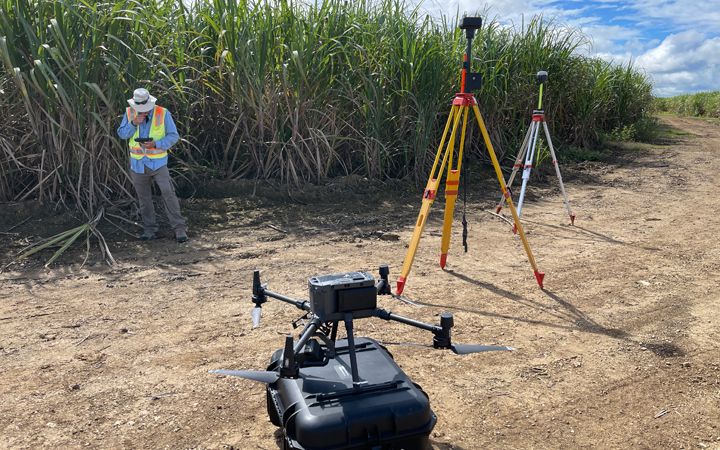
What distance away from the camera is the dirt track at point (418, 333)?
2857 mm

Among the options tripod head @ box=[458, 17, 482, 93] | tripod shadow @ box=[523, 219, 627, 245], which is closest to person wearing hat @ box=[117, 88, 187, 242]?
tripod head @ box=[458, 17, 482, 93]

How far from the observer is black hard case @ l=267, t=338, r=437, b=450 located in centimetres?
212

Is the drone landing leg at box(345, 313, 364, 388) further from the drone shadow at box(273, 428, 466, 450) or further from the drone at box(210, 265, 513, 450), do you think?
the drone shadow at box(273, 428, 466, 450)

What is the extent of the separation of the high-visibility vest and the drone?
156 inches

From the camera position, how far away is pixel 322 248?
5.79 m

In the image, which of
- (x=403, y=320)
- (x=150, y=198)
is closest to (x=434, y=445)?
(x=403, y=320)

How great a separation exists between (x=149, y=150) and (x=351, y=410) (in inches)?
175

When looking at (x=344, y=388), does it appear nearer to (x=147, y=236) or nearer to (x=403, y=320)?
(x=403, y=320)

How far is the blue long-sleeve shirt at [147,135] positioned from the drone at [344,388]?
3937mm

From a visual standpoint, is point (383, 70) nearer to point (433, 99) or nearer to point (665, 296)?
point (433, 99)

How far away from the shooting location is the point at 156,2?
22.4ft

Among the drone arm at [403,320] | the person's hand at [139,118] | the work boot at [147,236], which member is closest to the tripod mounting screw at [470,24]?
the drone arm at [403,320]

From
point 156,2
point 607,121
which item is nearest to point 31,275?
point 156,2

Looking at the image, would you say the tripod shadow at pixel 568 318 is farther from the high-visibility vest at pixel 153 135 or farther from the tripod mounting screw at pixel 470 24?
the high-visibility vest at pixel 153 135
